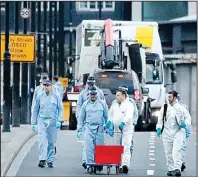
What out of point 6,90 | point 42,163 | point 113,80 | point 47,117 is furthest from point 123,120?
point 113,80

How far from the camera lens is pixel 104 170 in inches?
812

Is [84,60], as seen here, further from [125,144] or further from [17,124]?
[125,144]

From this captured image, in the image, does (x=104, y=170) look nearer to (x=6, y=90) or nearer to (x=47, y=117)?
(x=47, y=117)

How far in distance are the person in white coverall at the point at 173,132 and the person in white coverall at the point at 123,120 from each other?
634 millimetres

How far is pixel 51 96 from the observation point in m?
20.8

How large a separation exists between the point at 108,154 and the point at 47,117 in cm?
206

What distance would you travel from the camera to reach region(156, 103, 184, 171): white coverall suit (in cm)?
1945

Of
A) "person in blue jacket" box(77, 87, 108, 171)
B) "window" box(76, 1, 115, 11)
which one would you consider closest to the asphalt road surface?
"person in blue jacket" box(77, 87, 108, 171)

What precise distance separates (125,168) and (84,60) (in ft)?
56.4

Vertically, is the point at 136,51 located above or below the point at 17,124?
above

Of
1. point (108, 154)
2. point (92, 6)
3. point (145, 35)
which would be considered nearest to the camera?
point (108, 154)

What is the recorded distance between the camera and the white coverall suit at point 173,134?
19453 millimetres

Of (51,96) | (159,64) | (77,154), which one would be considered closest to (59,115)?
(51,96)

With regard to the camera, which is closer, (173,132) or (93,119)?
(173,132)
